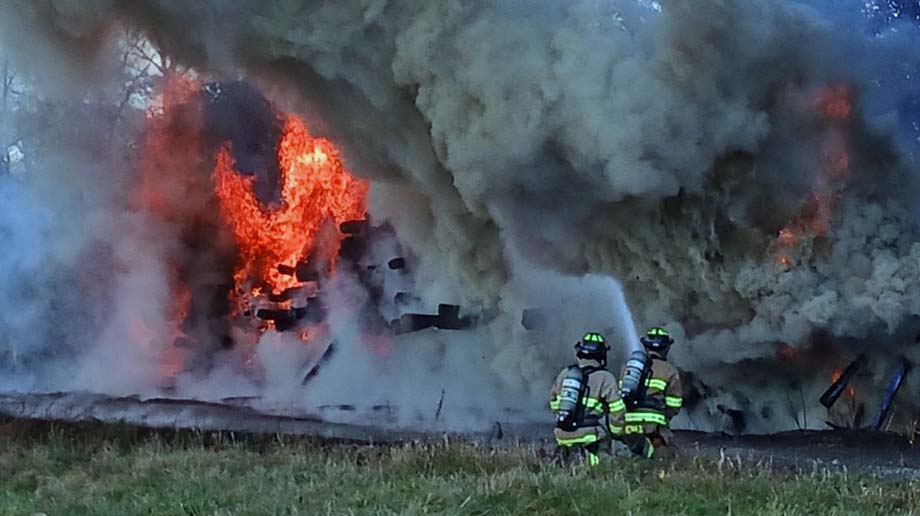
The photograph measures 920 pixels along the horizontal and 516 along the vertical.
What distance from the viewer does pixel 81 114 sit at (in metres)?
23.9

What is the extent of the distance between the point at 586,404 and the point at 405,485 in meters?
2.39

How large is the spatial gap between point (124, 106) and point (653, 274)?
525 inches

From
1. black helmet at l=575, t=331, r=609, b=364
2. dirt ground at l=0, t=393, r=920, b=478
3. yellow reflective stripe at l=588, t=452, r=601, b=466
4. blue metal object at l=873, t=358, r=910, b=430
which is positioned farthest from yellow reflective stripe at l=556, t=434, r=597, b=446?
blue metal object at l=873, t=358, r=910, b=430

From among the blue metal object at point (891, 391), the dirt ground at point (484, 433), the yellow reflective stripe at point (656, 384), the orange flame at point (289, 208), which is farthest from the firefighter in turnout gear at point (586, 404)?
the orange flame at point (289, 208)

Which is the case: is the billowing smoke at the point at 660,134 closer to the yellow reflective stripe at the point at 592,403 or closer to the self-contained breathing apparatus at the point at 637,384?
the self-contained breathing apparatus at the point at 637,384

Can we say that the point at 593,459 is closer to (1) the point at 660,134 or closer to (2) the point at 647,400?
(2) the point at 647,400

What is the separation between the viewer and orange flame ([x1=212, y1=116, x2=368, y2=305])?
22.5 meters

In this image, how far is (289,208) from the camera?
76.9 ft

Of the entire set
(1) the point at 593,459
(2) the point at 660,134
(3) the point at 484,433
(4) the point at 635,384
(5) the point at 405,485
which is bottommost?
(5) the point at 405,485

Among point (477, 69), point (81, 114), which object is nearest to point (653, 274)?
point (477, 69)

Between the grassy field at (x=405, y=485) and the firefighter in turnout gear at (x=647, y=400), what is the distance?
43cm

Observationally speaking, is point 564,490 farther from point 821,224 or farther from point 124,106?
point 124,106

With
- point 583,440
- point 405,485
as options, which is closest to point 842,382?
point 583,440

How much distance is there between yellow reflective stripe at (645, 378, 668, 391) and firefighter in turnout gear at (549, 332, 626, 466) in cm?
37
